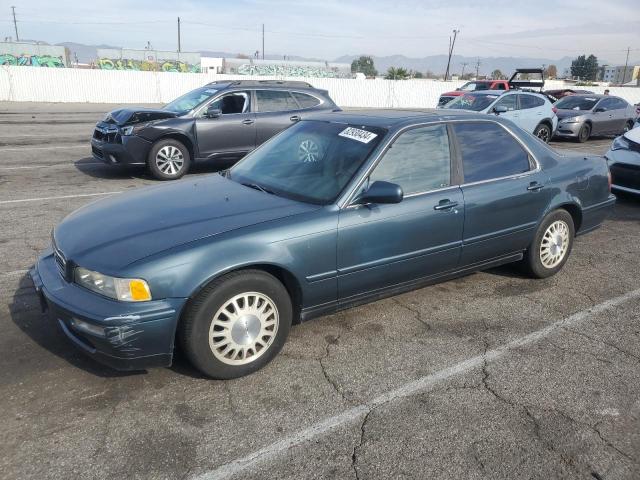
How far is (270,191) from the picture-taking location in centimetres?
377

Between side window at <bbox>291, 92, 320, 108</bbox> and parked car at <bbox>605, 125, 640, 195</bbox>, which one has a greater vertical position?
side window at <bbox>291, 92, 320, 108</bbox>

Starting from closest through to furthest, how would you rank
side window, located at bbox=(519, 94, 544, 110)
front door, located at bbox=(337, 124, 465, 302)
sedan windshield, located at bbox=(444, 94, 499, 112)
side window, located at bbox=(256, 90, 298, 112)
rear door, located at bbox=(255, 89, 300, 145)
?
front door, located at bbox=(337, 124, 465, 302) < rear door, located at bbox=(255, 89, 300, 145) < side window, located at bbox=(256, 90, 298, 112) < sedan windshield, located at bbox=(444, 94, 499, 112) < side window, located at bbox=(519, 94, 544, 110)

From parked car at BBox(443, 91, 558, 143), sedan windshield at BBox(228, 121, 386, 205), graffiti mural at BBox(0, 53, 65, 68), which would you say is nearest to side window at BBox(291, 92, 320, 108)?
parked car at BBox(443, 91, 558, 143)

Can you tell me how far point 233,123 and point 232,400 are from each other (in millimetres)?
7010

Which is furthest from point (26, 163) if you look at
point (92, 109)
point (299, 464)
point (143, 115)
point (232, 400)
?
point (92, 109)

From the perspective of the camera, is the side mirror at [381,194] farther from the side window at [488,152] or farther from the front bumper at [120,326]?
the front bumper at [120,326]

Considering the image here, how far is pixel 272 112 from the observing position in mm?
9672

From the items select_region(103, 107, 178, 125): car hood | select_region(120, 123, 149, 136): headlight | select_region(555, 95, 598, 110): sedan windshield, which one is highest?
select_region(555, 95, 598, 110): sedan windshield

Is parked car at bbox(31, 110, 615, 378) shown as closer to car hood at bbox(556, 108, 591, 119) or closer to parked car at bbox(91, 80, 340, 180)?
parked car at bbox(91, 80, 340, 180)

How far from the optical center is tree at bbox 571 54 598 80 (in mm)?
105500

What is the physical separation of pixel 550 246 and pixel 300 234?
2.74m

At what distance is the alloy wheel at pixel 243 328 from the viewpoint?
309 cm

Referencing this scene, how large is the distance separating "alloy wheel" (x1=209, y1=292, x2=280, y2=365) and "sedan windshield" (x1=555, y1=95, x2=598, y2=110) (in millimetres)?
16743

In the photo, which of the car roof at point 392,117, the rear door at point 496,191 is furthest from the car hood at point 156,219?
the rear door at point 496,191
